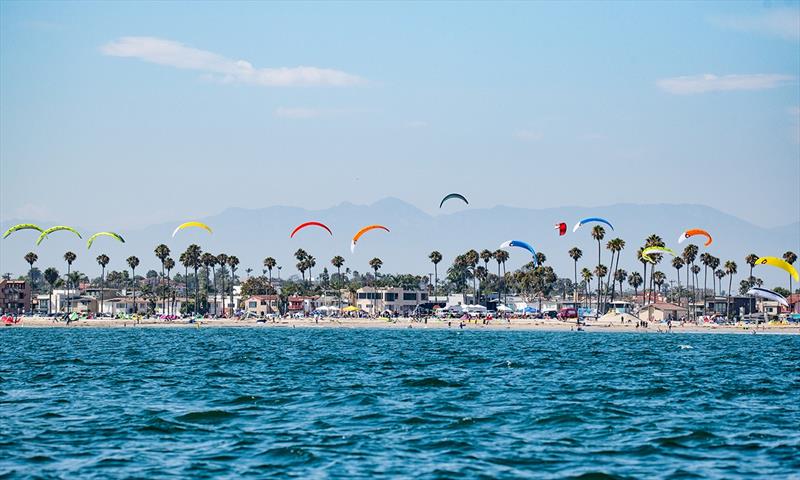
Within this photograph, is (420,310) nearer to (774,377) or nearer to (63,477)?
(774,377)

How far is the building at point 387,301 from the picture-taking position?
195750mm

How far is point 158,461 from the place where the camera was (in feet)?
85.2

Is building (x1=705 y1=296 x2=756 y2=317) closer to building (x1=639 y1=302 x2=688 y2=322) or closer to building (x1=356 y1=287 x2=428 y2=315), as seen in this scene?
building (x1=639 y1=302 x2=688 y2=322)

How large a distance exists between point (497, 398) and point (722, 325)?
117 metres

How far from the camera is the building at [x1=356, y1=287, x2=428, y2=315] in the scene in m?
196

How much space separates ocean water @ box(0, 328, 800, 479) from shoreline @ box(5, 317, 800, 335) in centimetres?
8251

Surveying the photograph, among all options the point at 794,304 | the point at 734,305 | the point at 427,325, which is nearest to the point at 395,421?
the point at 427,325

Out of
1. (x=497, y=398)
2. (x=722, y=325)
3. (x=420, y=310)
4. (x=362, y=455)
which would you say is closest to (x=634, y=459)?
(x=362, y=455)

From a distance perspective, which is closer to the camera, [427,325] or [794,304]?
[427,325]

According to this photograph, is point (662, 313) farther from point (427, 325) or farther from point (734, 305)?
point (427, 325)

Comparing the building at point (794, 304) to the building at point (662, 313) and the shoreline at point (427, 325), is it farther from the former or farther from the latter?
the shoreline at point (427, 325)

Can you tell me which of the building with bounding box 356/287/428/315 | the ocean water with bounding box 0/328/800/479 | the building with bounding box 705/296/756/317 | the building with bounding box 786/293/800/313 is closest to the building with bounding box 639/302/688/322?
the building with bounding box 705/296/756/317

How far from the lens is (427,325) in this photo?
151750 millimetres

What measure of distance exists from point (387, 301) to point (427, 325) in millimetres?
44732
